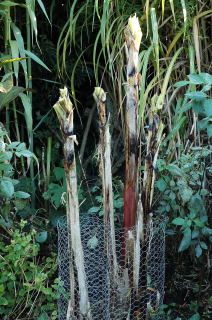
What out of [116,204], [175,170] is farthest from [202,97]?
[116,204]

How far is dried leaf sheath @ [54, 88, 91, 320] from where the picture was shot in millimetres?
2461

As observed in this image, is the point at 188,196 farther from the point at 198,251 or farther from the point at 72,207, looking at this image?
the point at 72,207

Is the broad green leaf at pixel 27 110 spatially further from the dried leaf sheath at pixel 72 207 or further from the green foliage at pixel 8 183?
the dried leaf sheath at pixel 72 207

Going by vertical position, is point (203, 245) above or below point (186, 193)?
below

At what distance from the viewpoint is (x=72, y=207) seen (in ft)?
8.43

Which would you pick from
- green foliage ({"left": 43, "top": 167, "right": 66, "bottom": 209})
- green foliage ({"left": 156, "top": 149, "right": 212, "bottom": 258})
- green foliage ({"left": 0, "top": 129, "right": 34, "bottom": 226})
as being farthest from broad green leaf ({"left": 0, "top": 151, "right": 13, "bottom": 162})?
green foliage ({"left": 156, "top": 149, "right": 212, "bottom": 258})

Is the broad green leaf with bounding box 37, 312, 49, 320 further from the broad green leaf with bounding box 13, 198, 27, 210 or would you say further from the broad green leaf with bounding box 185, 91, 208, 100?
the broad green leaf with bounding box 185, 91, 208, 100

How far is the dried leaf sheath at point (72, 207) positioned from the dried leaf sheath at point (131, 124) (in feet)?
0.82

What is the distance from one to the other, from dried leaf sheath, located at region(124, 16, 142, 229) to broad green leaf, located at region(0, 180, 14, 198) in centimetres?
50

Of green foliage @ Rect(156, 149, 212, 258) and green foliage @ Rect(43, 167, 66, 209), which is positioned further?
green foliage @ Rect(43, 167, 66, 209)

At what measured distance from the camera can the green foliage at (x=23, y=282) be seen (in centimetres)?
287

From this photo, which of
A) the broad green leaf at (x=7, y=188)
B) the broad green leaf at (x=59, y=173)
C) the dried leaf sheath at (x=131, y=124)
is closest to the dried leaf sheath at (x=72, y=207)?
the dried leaf sheath at (x=131, y=124)

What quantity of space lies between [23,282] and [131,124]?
2.91 ft

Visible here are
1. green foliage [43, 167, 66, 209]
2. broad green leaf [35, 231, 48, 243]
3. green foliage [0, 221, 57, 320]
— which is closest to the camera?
green foliage [0, 221, 57, 320]
